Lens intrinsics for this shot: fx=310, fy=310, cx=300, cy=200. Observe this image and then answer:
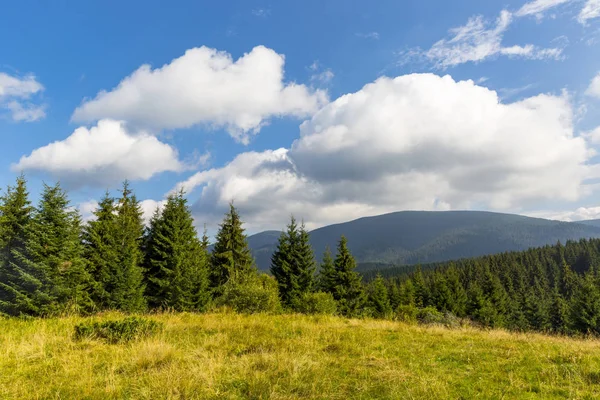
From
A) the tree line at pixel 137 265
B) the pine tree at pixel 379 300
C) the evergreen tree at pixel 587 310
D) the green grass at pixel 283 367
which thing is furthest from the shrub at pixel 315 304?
the evergreen tree at pixel 587 310

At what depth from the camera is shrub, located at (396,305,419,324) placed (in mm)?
17616

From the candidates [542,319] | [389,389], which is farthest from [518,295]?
[389,389]

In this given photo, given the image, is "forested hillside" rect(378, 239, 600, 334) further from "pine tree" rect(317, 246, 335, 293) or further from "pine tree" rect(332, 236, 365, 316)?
"pine tree" rect(317, 246, 335, 293)

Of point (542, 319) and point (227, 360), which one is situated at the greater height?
point (227, 360)

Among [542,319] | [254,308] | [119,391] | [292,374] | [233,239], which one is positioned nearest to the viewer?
[119,391]

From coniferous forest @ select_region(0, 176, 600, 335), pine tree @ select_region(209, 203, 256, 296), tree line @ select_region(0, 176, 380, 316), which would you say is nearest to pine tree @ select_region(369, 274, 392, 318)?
coniferous forest @ select_region(0, 176, 600, 335)

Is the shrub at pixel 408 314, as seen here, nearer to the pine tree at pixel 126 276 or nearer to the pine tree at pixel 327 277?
the pine tree at pixel 327 277

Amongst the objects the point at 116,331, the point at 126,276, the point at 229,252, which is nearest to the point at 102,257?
the point at 126,276

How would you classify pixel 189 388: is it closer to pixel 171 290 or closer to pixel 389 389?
pixel 389 389

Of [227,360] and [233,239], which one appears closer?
[227,360]

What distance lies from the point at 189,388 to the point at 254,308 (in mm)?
11354

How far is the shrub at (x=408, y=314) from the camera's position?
1762cm

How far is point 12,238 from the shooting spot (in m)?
22.3

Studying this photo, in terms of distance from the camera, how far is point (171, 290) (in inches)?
1200
